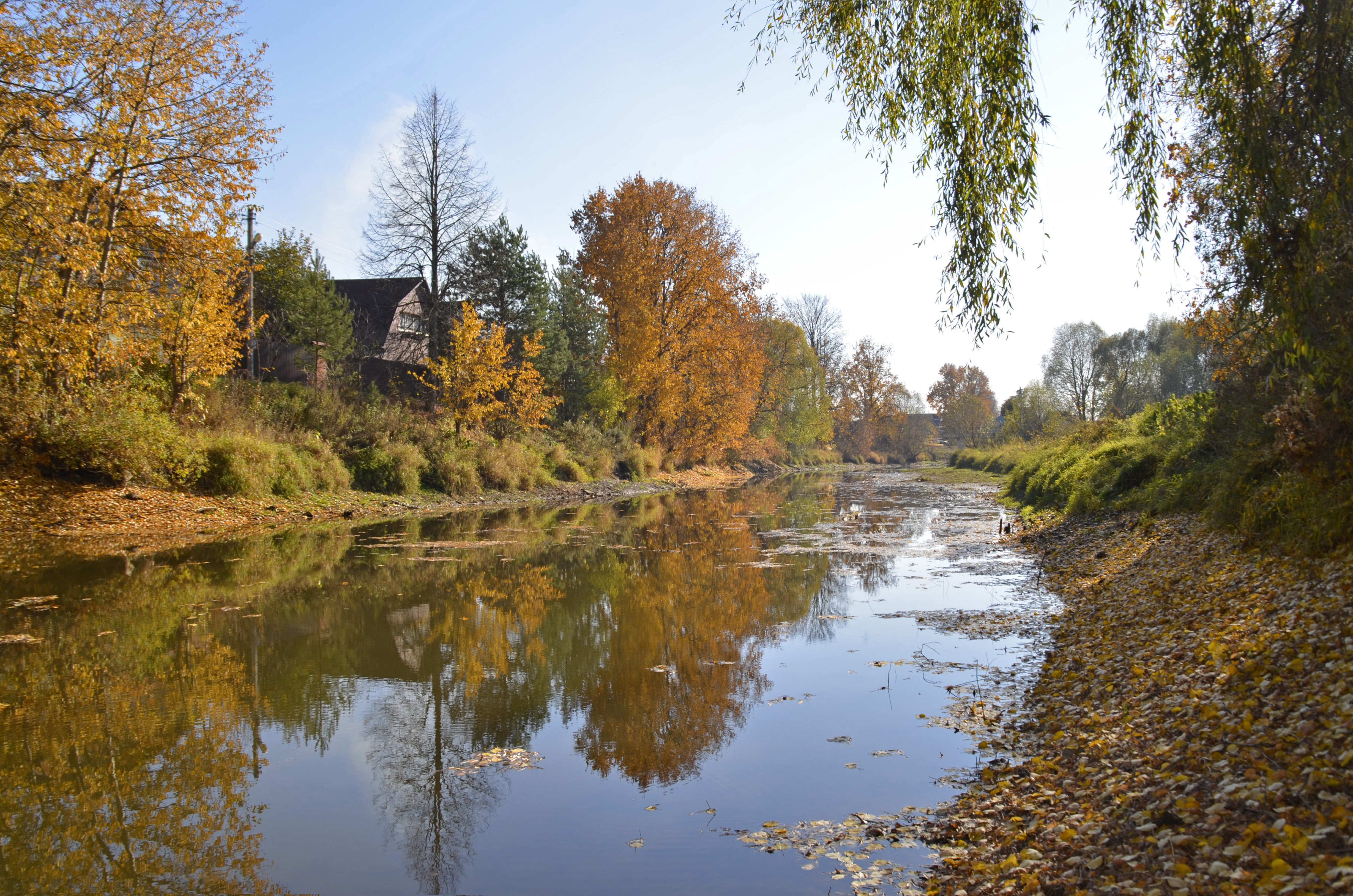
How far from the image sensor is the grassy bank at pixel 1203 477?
674 cm

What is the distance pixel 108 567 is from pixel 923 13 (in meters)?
12.8

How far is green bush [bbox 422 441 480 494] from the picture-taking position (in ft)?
77.2

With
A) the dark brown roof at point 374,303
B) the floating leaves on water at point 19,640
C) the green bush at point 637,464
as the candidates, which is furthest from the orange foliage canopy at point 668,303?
the floating leaves on water at point 19,640

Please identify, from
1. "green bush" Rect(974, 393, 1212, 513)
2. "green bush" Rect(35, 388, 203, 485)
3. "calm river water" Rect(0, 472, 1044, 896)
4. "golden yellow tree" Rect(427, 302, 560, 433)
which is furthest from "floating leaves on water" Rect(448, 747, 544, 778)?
"golden yellow tree" Rect(427, 302, 560, 433)

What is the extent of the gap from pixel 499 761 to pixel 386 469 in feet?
60.5

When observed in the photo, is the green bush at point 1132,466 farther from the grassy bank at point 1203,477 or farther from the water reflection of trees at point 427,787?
the water reflection of trees at point 427,787

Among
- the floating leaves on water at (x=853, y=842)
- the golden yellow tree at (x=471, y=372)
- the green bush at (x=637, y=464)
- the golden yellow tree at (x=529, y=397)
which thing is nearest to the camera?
the floating leaves on water at (x=853, y=842)

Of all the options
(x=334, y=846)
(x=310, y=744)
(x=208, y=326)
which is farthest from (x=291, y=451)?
(x=334, y=846)

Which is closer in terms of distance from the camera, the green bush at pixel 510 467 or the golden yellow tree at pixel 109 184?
the golden yellow tree at pixel 109 184

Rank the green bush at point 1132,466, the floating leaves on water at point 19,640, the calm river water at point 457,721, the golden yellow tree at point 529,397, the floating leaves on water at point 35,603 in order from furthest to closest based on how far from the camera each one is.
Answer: the golden yellow tree at point 529,397 < the green bush at point 1132,466 < the floating leaves on water at point 35,603 < the floating leaves on water at point 19,640 < the calm river water at point 457,721

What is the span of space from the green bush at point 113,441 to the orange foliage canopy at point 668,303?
1907 cm

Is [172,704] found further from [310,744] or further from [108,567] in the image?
[108,567]

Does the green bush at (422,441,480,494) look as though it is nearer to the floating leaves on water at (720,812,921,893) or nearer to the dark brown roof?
the dark brown roof

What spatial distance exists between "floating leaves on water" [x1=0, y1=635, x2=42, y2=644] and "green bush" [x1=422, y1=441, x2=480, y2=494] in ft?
51.3
